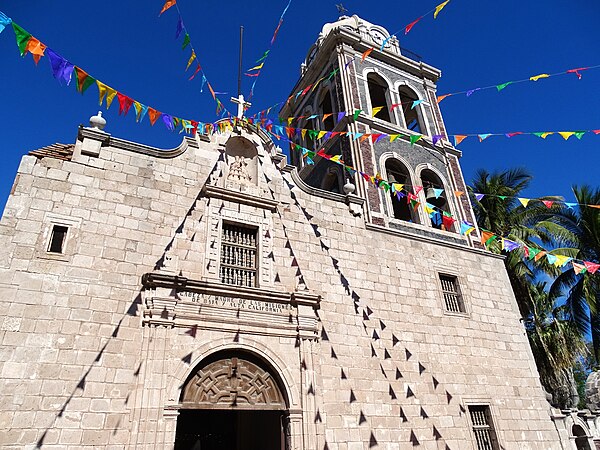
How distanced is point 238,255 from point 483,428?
8026 millimetres

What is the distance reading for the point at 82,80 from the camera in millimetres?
7973

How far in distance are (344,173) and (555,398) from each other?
14.8m

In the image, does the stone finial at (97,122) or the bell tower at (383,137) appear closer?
the stone finial at (97,122)

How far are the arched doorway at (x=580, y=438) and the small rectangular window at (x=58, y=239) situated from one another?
49.8 ft

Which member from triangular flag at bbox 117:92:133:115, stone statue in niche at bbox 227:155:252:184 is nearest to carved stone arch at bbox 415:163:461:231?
stone statue in niche at bbox 227:155:252:184

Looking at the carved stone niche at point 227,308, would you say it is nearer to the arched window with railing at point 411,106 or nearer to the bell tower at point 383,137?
the bell tower at point 383,137

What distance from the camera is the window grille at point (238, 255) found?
9898 millimetres

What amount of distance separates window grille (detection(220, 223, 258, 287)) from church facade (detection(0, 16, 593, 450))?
0.13 feet

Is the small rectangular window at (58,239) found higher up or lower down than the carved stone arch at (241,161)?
lower down

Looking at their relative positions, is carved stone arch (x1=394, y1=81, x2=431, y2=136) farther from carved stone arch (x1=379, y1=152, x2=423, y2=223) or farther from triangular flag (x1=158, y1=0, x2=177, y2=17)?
triangular flag (x1=158, y1=0, x2=177, y2=17)

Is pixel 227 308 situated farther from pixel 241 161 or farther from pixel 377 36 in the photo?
pixel 377 36

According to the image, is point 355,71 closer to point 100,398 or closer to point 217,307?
point 217,307

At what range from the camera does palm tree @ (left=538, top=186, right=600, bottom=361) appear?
1739 centimetres

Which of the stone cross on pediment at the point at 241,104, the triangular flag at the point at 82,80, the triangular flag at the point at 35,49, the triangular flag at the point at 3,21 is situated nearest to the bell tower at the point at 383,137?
the stone cross on pediment at the point at 241,104
